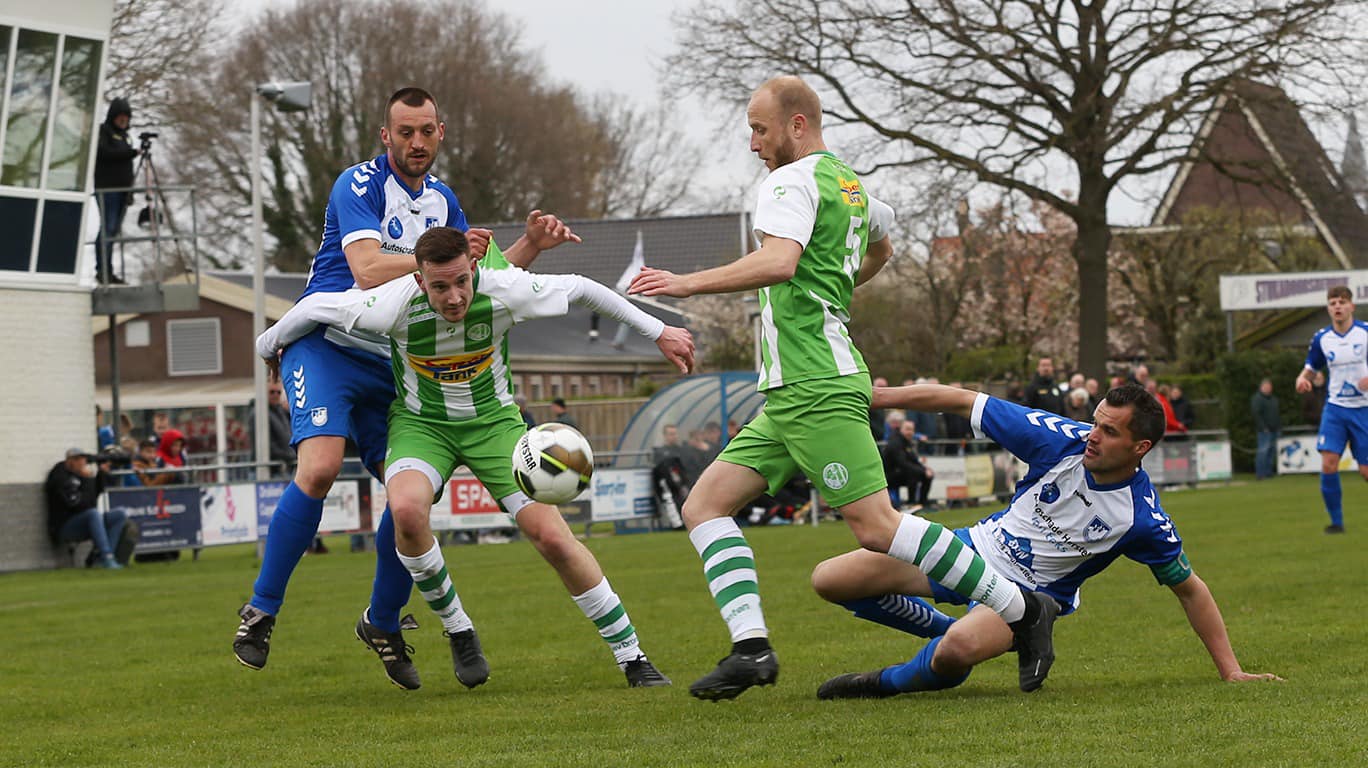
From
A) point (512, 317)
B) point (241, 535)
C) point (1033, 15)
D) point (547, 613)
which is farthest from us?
point (1033, 15)

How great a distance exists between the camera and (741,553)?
6.33 metres

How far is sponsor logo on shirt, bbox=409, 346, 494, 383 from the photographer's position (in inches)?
286

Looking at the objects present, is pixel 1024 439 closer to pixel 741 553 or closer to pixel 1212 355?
pixel 741 553

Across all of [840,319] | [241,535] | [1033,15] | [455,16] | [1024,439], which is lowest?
[241,535]

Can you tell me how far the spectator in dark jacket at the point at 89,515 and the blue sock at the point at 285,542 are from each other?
13815 mm

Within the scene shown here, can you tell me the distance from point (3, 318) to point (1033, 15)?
62.7ft

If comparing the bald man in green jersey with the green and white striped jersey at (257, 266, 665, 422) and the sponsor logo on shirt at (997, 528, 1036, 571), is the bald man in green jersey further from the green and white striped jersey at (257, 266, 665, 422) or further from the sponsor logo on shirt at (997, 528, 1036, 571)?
the green and white striped jersey at (257, 266, 665, 422)

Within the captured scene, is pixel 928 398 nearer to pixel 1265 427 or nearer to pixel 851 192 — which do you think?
pixel 851 192

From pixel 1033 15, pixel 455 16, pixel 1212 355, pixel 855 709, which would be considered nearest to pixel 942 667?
pixel 855 709

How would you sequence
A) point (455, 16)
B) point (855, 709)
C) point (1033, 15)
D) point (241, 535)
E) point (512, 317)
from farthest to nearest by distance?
point (455, 16), point (1033, 15), point (241, 535), point (512, 317), point (855, 709)

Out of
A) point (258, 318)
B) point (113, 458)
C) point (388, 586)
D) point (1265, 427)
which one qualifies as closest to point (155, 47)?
point (258, 318)

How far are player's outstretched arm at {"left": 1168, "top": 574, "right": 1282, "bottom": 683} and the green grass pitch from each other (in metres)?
0.12

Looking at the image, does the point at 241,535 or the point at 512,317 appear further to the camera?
the point at 241,535

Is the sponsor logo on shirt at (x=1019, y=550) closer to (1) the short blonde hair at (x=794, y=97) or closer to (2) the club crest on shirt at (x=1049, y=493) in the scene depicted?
(2) the club crest on shirt at (x=1049, y=493)
